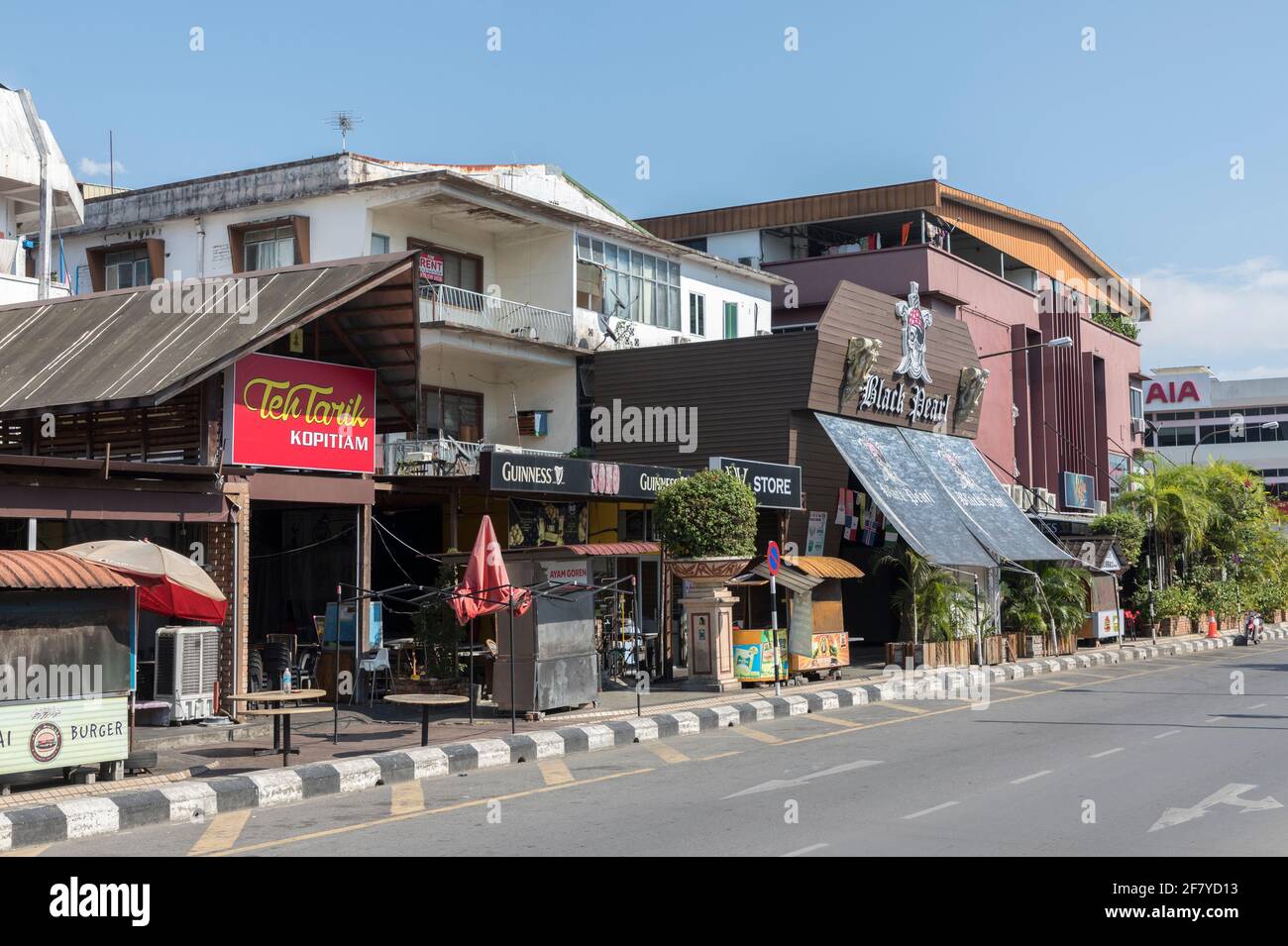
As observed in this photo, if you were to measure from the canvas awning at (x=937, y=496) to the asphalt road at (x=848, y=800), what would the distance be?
313 inches

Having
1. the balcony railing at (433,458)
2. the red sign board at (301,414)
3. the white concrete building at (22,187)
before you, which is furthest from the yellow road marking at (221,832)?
the white concrete building at (22,187)

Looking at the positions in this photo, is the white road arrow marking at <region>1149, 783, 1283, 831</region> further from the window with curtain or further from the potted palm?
the window with curtain

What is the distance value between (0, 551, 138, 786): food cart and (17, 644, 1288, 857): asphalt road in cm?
172

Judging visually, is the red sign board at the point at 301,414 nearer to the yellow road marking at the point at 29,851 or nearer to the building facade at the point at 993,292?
the yellow road marking at the point at 29,851

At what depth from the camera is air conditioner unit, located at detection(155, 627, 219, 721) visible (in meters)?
15.7

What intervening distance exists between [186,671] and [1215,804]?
38.0ft

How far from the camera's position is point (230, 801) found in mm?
11469

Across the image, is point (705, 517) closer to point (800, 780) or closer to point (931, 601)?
point (931, 601)

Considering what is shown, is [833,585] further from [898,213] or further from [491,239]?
[898,213]

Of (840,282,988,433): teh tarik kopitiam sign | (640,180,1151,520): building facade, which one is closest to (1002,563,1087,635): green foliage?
(840,282,988,433): teh tarik kopitiam sign

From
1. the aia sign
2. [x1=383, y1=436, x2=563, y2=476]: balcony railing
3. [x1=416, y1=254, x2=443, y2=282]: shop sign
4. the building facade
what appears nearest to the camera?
[x1=383, y1=436, x2=563, y2=476]: balcony railing

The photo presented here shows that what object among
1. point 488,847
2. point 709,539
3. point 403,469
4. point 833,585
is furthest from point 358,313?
point 488,847

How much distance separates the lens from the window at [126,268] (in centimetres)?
3058

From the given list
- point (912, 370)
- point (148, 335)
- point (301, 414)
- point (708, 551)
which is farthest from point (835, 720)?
point (912, 370)
